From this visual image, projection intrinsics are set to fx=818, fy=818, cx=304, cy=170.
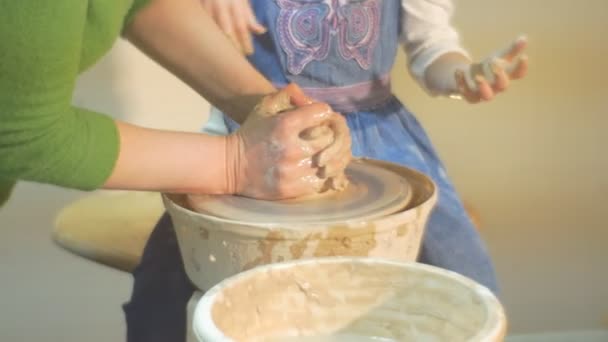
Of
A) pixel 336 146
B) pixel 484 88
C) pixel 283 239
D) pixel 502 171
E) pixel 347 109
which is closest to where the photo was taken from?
pixel 283 239

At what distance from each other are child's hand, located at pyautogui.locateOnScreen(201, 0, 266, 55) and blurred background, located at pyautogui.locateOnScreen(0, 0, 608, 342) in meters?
0.57

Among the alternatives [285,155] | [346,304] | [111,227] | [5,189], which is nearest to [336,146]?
[285,155]

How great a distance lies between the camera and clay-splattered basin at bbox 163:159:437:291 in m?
0.73

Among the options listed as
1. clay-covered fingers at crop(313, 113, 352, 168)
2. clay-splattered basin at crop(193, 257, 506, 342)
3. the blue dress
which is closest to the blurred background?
the blue dress

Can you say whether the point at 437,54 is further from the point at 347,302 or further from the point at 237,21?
the point at 347,302

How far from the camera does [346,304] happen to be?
60 cm

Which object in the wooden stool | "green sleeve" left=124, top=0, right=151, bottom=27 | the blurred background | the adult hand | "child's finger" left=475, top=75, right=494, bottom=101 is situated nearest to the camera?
the adult hand

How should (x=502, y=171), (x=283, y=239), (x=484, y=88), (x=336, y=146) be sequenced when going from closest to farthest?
(x=283, y=239) < (x=336, y=146) < (x=484, y=88) < (x=502, y=171)

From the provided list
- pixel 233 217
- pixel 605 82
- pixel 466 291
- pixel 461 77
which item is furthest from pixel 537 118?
pixel 466 291

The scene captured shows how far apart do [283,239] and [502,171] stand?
3.51ft

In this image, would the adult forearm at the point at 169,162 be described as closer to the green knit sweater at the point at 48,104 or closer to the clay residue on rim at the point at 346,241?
the green knit sweater at the point at 48,104

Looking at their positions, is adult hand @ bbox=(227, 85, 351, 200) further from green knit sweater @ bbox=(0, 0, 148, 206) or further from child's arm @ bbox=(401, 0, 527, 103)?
child's arm @ bbox=(401, 0, 527, 103)

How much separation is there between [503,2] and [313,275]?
3.86 ft

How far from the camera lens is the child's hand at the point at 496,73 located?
1055 mm
